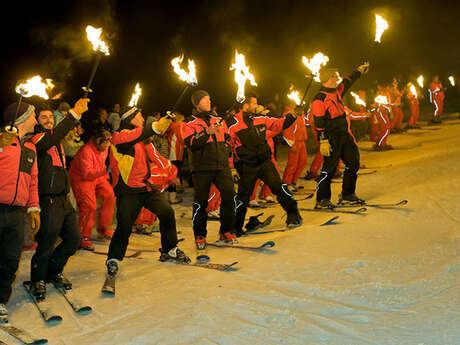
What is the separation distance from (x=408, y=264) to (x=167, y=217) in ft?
8.51

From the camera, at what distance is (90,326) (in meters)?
4.25

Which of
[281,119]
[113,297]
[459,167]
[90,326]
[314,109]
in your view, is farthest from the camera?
[459,167]

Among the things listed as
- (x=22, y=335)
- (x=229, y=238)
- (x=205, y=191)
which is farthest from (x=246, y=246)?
(x=22, y=335)

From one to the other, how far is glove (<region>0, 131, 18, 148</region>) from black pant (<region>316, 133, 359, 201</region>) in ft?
16.3

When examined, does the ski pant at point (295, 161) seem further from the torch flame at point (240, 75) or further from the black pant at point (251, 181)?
the torch flame at point (240, 75)

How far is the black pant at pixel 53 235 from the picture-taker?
497 centimetres

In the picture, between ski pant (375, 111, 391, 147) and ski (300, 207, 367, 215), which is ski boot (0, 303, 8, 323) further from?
ski pant (375, 111, 391, 147)

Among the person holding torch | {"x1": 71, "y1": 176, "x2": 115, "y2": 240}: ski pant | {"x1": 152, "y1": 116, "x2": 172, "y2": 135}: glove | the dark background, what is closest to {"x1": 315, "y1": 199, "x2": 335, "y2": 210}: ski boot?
the person holding torch

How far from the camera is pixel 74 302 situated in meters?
4.74

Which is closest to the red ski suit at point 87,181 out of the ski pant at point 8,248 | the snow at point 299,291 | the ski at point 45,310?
the snow at point 299,291

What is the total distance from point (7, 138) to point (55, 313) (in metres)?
1.61

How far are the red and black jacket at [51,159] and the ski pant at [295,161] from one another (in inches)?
248

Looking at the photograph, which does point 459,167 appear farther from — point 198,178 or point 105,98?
point 105,98

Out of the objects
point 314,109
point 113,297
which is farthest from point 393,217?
point 113,297
